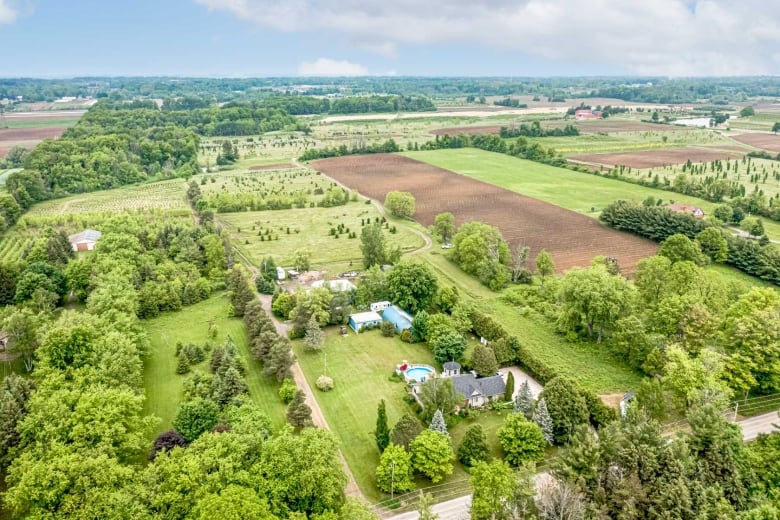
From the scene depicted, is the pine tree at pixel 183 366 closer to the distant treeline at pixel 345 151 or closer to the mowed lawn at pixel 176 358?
the mowed lawn at pixel 176 358

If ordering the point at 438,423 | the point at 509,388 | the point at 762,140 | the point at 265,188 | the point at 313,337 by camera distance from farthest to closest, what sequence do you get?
1. the point at 762,140
2. the point at 265,188
3. the point at 313,337
4. the point at 509,388
5. the point at 438,423

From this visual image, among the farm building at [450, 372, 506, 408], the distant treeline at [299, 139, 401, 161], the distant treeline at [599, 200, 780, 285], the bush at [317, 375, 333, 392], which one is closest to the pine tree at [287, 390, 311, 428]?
the bush at [317, 375, 333, 392]

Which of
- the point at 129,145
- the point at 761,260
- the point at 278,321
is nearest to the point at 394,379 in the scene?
the point at 278,321

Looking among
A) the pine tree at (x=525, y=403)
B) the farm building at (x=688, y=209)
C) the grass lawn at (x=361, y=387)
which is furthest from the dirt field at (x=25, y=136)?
the farm building at (x=688, y=209)

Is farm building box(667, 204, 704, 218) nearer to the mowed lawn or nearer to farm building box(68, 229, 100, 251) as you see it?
the mowed lawn

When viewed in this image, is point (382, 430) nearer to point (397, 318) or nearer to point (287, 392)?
point (287, 392)

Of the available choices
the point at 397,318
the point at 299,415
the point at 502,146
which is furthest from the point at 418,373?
the point at 502,146
